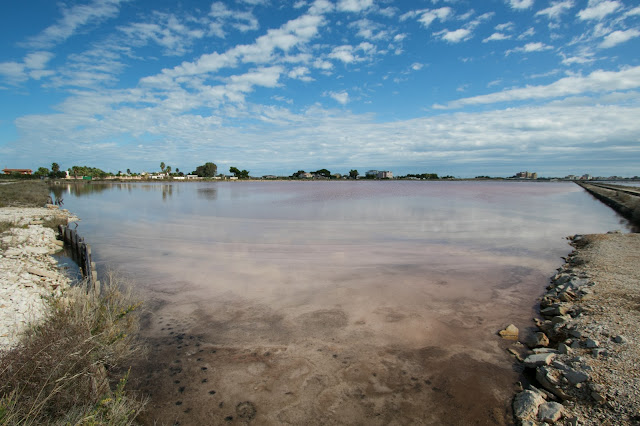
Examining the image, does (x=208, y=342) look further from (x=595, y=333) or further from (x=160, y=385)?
(x=595, y=333)

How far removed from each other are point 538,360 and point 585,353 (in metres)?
0.73

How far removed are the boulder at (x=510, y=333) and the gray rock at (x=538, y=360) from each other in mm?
1055

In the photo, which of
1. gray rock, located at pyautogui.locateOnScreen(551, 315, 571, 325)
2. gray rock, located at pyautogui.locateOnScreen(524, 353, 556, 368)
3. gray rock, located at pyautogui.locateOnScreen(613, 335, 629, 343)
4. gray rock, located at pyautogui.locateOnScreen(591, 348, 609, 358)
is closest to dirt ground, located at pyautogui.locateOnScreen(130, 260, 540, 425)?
gray rock, located at pyautogui.locateOnScreen(524, 353, 556, 368)

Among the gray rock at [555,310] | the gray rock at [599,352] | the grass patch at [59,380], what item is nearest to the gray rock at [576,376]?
the gray rock at [599,352]

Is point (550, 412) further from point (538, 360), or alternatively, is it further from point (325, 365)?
point (325, 365)

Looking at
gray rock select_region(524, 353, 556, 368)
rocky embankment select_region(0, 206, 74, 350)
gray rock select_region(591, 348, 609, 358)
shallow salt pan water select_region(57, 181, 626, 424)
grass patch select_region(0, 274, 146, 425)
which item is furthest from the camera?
rocky embankment select_region(0, 206, 74, 350)

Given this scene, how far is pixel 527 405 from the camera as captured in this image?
4.69 meters

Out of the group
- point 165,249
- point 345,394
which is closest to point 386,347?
point 345,394

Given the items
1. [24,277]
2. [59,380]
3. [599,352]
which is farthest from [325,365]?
[24,277]

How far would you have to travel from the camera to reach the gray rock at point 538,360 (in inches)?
218

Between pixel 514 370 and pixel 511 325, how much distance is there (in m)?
1.56

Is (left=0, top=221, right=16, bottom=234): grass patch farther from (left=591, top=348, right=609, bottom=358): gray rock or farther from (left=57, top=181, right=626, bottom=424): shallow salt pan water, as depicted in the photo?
A: (left=591, top=348, right=609, bottom=358): gray rock

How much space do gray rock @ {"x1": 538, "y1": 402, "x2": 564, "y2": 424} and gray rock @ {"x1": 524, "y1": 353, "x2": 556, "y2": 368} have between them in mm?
1108

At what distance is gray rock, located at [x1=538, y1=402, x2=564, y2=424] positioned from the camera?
429 cm
